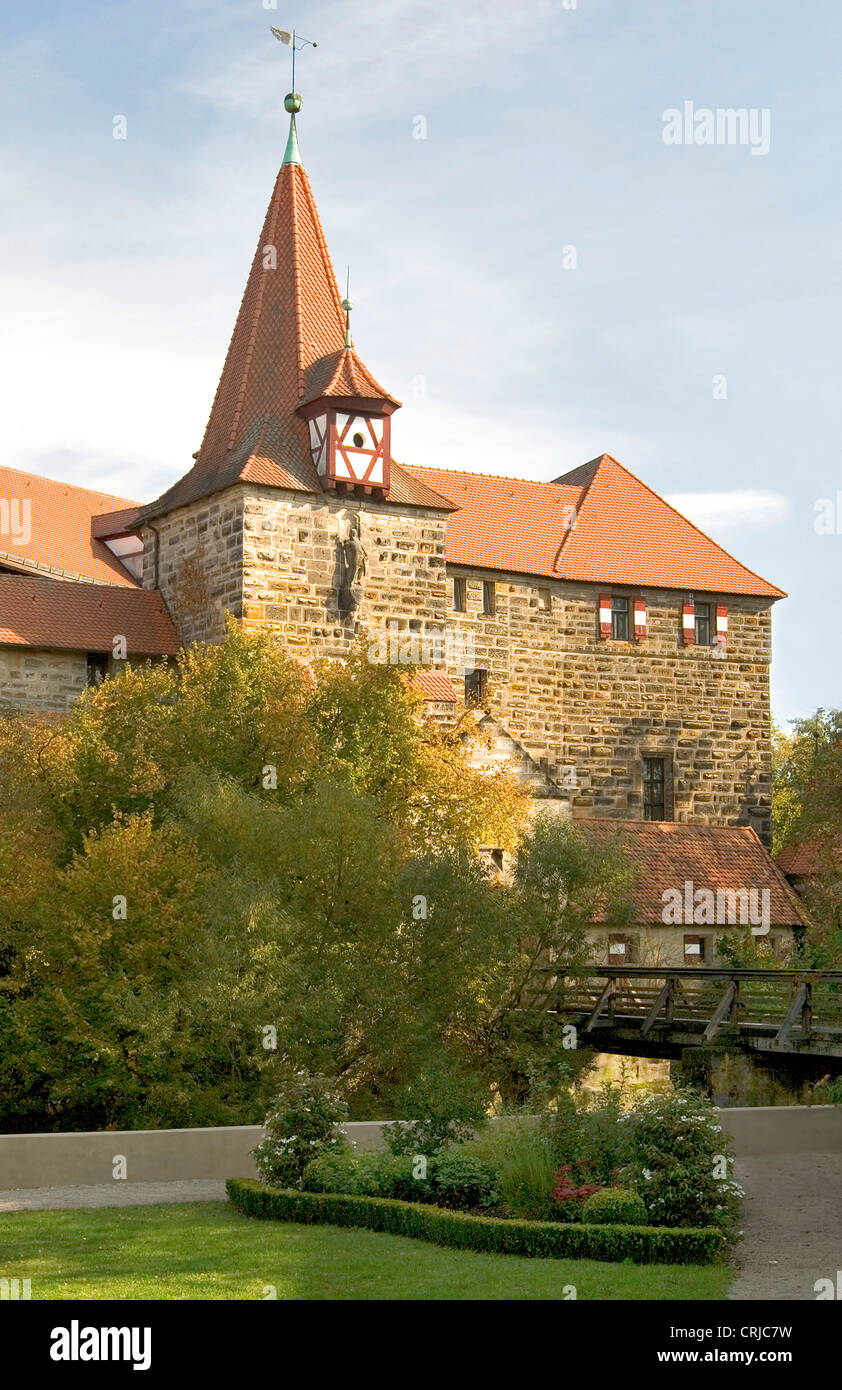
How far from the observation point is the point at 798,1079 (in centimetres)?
2205

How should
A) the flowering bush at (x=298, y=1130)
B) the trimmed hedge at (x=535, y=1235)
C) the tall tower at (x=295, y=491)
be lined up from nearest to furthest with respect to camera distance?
the trimmed hedge at (x=535, y=1235), the flowering bush at (x=298, y=1130), the tall tower at (x=295, y=491)

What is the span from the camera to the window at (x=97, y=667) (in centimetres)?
3142

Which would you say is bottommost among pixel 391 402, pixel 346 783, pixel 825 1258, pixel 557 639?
pixel 825 1258

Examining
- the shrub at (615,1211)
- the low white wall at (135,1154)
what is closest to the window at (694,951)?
the low white wall at (135,1154)

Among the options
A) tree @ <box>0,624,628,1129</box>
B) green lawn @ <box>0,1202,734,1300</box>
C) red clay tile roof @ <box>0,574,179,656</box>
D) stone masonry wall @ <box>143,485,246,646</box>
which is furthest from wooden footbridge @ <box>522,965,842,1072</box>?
red clay tile roof @ <box>0,574,179,656</box>

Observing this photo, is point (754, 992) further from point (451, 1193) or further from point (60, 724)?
point (451, 1193)

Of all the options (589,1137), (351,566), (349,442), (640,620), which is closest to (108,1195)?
(589,1137)

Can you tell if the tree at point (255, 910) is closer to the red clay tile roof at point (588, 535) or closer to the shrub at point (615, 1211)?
the shrub at point (615, 1211)

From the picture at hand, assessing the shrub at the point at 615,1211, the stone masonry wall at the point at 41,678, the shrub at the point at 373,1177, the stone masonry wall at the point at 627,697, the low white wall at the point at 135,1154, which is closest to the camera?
the shrub at the point at 615,1211

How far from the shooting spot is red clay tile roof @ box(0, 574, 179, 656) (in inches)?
1217

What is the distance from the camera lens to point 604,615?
132 feet

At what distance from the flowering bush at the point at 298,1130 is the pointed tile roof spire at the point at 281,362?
17.8m

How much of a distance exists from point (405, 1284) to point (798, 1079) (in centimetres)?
1202
